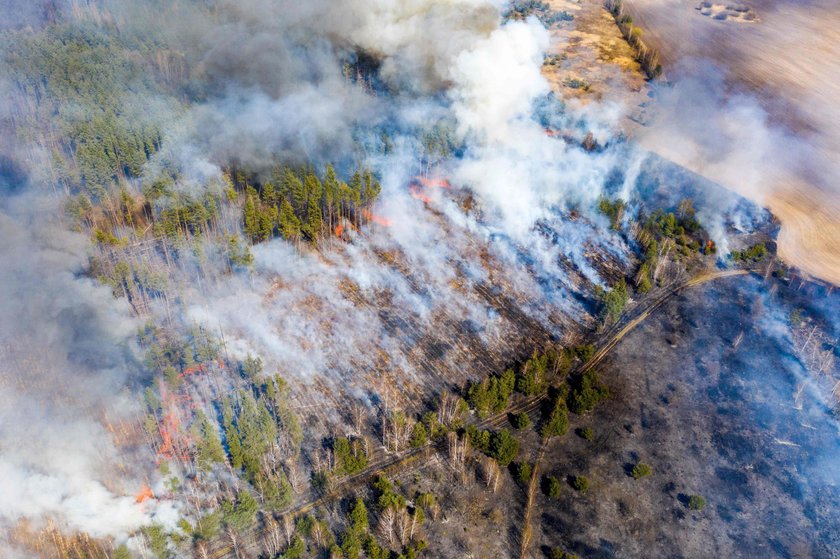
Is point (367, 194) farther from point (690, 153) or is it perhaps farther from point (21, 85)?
point (21, 85)

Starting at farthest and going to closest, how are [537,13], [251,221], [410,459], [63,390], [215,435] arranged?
[537,13] < [251,221] < [63,390] < [410,459] < [215,435]

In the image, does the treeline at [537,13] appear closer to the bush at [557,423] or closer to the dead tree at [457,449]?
the bush at [557,423]

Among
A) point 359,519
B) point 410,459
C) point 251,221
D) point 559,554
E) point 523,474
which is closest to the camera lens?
point 559,554

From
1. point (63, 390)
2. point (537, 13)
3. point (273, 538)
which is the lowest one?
point (273, 538)

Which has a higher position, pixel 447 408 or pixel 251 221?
pixel 251 221

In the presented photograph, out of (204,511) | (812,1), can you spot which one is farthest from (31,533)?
(812,1)

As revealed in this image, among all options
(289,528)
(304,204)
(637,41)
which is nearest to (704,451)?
(289,528)

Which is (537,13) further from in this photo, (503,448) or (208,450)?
(208,450)
